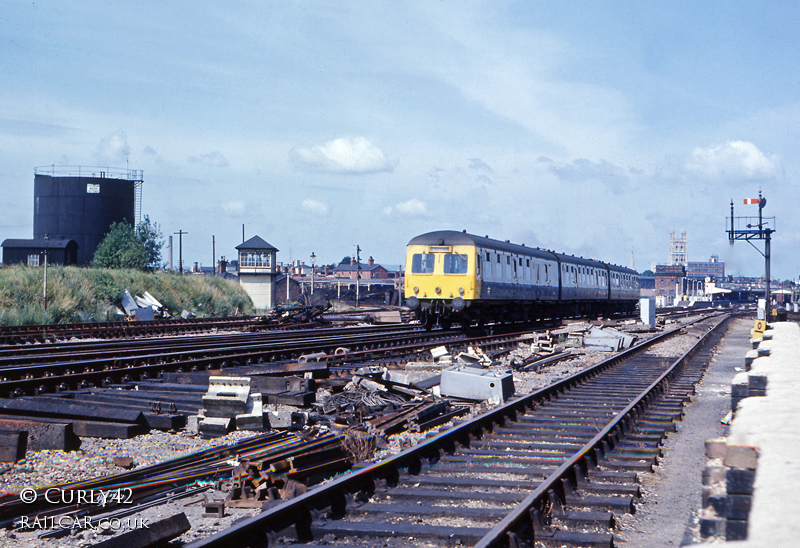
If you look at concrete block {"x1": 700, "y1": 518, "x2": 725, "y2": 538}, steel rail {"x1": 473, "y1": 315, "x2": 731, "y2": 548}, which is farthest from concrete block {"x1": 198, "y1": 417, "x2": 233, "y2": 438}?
concrete block {"x1": 700, "y1": 518, "x2": 725, "y2": 538}

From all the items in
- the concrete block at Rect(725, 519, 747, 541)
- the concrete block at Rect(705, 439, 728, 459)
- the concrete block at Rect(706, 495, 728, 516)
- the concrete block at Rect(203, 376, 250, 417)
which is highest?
the concrete block at Rect(705, 439, 728, 459)

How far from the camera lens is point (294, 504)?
4.72 meters

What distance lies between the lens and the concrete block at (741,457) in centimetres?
370

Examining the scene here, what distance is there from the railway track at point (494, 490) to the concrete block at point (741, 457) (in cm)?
104

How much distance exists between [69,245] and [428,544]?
196ft

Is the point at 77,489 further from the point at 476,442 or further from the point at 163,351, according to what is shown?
the point at 163,351

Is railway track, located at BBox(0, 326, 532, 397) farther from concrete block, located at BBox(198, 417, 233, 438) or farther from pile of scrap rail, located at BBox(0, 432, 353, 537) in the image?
pile of scrap rail, located at BBox(0, 432, 353, 537)

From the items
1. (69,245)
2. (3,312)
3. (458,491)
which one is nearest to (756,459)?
(458,491)

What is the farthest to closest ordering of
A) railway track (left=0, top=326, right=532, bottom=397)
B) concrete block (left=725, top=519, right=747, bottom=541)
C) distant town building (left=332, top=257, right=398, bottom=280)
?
distant town building (left=332, top=257, right=398, bottom=280) < railway track (left=0, top=326, right=532, bottom=397) < concrete block (left=725, top=519, right=747, bottom=541)

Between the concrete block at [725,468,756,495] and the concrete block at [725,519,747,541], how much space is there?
0.14m

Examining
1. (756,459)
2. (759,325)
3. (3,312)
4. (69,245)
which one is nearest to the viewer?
(756,459)

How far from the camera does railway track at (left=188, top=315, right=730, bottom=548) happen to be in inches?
179

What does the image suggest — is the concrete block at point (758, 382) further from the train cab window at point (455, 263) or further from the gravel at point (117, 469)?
the train cab window at point (455, 263)

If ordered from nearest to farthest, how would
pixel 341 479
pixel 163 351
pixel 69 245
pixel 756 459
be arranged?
pixel 756 459 → pixel 341 479 → pixel 163 351 → pixel 69 245
